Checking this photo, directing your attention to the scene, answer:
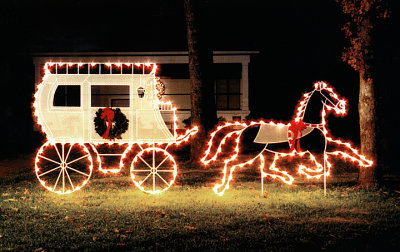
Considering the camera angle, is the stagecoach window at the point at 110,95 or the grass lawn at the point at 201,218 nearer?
the grass lawn at the point at 201,218

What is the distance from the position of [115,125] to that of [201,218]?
8.54 feet

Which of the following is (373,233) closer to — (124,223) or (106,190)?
(124,223)

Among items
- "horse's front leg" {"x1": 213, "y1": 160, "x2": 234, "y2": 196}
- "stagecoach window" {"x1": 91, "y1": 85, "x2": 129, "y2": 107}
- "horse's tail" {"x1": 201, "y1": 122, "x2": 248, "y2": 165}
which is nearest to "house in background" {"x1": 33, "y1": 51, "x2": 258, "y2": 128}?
"stagecoach window" {"x1": 91, "y1": 85, "x2": 129, "y2": 107}

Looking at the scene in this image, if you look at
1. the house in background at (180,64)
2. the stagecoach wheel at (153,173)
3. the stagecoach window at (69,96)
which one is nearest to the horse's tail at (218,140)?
the stagecoach wheel at (153,173)

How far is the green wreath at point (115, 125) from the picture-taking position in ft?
30.2

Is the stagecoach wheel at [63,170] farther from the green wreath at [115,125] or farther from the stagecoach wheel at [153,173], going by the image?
the stagecoach wheel at [153,173]

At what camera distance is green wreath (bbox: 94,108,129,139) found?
922 centimetres

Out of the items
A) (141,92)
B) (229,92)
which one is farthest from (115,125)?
(229,92)

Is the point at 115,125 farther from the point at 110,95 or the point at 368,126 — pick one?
the point at 110,95

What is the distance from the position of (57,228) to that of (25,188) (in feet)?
12.9

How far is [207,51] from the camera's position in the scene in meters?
14.5

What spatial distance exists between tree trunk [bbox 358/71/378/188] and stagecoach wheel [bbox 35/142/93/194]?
5.43m

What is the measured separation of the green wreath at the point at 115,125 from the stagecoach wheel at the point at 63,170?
0.56 meters

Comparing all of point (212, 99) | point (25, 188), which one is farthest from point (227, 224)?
point (212, 99)
